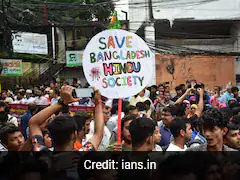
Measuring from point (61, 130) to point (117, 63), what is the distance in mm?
1289

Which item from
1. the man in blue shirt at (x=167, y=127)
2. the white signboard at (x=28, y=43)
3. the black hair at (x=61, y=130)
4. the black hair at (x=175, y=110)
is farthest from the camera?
the white signboard at (x=28, y=43)

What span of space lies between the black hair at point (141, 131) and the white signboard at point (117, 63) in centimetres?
78

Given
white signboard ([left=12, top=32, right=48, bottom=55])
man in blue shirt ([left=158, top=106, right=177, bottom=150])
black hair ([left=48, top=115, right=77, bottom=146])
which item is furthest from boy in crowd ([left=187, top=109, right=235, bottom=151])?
white signboard ([left=12, top=32, right=48, bottom=55])

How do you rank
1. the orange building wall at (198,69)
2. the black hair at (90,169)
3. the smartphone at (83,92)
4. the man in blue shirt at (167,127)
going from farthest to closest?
the orange building wall at (198,69)
the man in blue shirt at (167,127)
the smartphone at (83,92)
the black hair at (90,169)

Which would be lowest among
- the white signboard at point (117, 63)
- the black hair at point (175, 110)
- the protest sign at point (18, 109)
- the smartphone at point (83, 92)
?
the protest sign at point (18, 109)

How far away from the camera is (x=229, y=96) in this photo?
26.8ft

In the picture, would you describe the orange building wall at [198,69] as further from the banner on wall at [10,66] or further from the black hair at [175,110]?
the black hair at [175,110]

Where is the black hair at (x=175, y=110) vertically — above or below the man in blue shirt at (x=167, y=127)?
above

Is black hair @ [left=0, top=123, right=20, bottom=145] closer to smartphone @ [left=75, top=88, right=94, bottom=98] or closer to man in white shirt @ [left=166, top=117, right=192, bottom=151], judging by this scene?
smartphone @ [left=75, top=88, right=94, bottom=98]

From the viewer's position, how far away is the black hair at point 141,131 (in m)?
2.36

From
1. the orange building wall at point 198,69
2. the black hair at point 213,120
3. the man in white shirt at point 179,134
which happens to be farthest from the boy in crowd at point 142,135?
the orange building wall at point 198,69

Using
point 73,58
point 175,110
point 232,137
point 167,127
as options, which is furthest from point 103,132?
point 73,58

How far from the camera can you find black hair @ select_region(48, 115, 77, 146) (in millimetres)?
2176

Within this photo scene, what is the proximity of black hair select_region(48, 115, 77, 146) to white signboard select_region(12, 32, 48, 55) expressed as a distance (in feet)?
41.7
